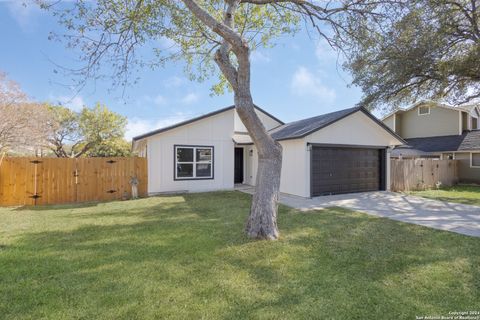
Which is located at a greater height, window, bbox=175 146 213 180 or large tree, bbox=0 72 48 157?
large tree, bbox=0 72 48 157

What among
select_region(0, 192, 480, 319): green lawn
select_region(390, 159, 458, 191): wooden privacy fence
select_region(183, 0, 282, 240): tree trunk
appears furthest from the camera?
select_region(390, 159, 458, 191): wooden privacy fence

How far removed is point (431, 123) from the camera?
21656 millimetres

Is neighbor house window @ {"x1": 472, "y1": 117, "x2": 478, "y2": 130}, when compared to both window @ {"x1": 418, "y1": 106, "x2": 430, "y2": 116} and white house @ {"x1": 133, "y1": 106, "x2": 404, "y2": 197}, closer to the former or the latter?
window @ {"x1": 418, "y1": 106, "x2": 430, "y2": 116}

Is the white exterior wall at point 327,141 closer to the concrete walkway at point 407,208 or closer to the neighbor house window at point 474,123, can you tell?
the concrete walkway at point 407,208

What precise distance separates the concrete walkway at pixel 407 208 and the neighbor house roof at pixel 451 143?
10.3m

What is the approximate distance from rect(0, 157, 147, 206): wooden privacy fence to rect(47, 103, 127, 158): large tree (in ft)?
59.4

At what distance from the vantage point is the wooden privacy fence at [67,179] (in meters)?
9.62

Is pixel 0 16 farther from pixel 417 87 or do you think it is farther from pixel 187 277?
pixel 417 87

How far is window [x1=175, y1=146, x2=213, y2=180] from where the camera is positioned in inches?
496

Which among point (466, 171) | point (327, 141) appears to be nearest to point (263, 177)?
point (327, 141)

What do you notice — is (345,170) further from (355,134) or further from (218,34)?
(218,34)

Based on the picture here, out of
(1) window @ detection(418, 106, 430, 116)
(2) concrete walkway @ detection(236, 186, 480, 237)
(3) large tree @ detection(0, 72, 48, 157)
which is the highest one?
(1) window @ detection(418, 106, 430, 116)

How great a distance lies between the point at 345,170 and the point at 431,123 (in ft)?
50.0

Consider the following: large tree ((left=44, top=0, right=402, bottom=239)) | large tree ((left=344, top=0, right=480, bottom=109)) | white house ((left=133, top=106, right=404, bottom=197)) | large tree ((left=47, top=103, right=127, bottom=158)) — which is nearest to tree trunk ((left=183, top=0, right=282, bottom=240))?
large tree ((left=44, top=0, right=402, bottom=239))
